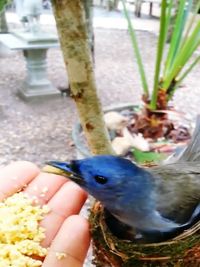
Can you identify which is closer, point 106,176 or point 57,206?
point 106,176

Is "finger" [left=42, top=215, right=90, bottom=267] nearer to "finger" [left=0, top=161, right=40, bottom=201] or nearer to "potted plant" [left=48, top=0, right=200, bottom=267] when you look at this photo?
"potted plant" [left=48, top=0, right=200, bottom=267]

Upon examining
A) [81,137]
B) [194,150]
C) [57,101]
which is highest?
[194,150]

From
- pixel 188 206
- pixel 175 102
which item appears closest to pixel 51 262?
pixel 188 206

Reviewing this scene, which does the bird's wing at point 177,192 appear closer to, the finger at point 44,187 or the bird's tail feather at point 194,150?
the bird's tail feather at point 194,150

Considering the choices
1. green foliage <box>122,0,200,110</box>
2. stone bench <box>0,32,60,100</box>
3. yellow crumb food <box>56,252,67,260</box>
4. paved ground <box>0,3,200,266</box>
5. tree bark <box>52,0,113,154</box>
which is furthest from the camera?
stone bench <box>0,32,60,100</box>

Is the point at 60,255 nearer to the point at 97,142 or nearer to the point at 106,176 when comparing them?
the point at 106,176

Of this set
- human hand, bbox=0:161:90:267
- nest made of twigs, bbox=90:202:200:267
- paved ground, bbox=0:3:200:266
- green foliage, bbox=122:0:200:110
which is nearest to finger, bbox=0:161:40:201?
human hand, bbox=0:161:90:267

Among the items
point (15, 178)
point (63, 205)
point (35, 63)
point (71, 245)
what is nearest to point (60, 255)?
point (71, 245)
